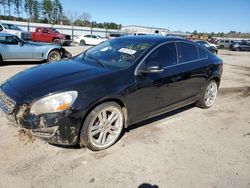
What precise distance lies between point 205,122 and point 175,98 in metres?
0.92

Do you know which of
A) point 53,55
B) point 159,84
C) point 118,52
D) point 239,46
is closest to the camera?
point 159,84

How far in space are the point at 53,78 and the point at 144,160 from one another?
5.70ft

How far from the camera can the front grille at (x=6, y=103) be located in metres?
3.12

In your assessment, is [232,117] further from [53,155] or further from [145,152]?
[53,155]

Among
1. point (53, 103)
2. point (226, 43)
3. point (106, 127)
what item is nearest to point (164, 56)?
point (106, 127)

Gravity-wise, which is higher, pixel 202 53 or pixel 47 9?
pixel 47 9

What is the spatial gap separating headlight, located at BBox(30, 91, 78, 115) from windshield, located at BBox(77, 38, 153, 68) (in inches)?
41.0

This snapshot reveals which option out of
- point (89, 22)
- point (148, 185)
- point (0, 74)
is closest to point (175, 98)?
point (148, 185)

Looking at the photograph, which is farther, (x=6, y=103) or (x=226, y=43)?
(x=226, y=43)

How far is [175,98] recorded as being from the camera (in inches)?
180

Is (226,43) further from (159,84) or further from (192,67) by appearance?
(159,84)

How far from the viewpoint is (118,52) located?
14.0ft

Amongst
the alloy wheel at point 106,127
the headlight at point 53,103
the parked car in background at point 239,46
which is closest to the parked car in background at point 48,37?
the alloy wheel at point 106,127

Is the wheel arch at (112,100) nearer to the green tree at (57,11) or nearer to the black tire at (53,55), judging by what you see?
the black tire at (53,55)
